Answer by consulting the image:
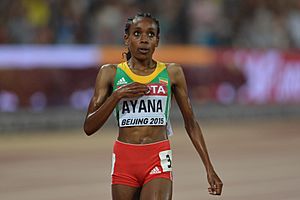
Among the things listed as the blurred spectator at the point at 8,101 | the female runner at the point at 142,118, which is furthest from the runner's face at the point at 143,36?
the blurred spectator at the point at 8,101

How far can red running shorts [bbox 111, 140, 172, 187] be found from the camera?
6.68 metres

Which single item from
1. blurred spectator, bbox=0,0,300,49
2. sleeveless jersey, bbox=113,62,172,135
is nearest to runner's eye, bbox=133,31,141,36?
sleeveless jersey, bbox=113,62,172,135

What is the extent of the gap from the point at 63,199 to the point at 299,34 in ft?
48.8

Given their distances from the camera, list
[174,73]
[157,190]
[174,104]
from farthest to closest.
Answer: [174,104]
[174,73]
[157,190]

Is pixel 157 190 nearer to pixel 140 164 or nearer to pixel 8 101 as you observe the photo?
pixel 140 164

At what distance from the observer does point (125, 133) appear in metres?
6.78

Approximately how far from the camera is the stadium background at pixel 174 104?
13005mm

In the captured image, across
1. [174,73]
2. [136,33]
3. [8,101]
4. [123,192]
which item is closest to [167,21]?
[8,101]

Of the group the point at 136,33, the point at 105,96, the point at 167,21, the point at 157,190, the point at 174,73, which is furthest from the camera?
the point at 167,21

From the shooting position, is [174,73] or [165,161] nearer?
[165,161]

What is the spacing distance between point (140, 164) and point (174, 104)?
13.8 metres

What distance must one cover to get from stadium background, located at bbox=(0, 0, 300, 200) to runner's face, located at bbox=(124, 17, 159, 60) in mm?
4649

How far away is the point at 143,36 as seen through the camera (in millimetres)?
6621

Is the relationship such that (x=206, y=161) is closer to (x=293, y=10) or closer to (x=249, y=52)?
(x=249, y=52)
